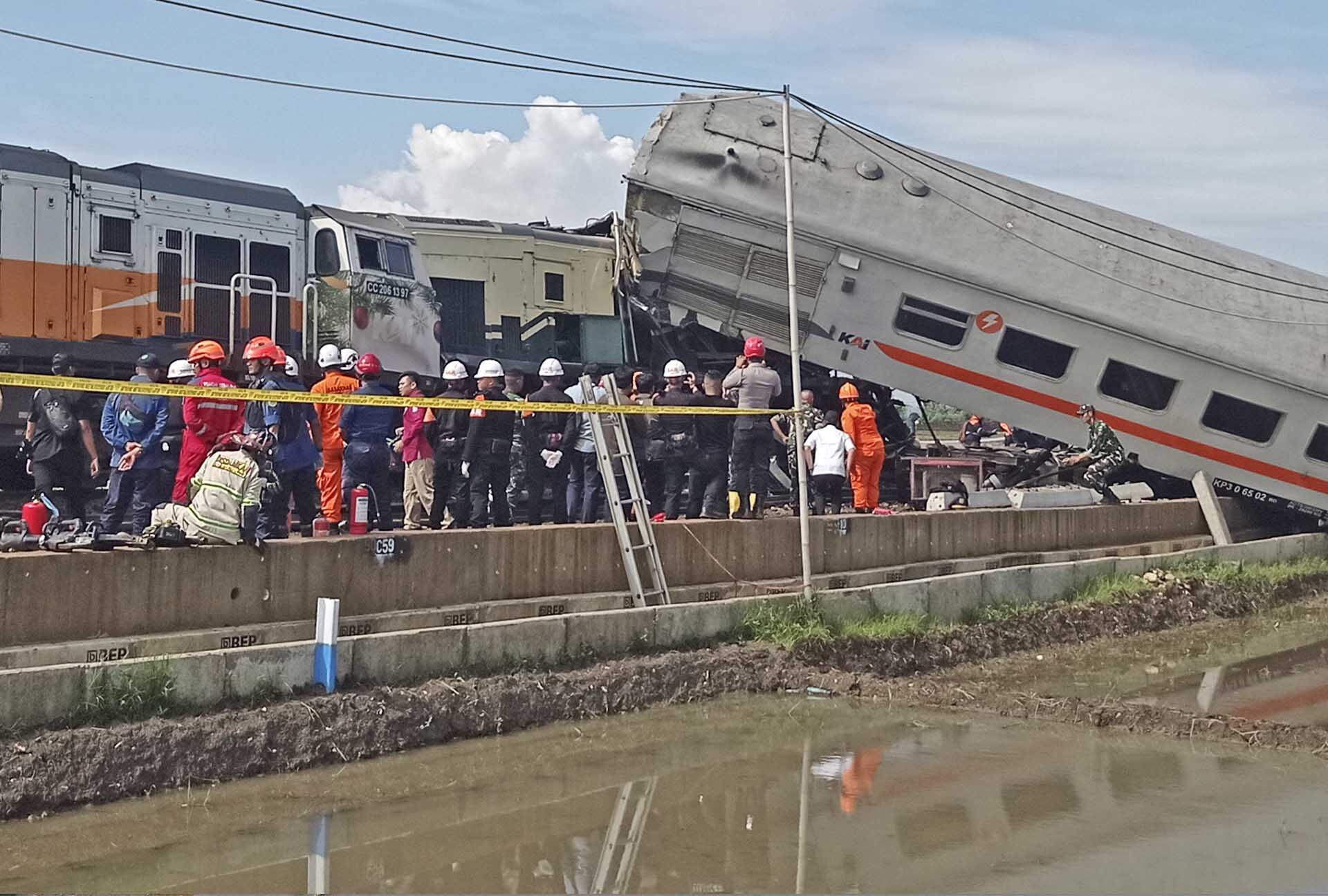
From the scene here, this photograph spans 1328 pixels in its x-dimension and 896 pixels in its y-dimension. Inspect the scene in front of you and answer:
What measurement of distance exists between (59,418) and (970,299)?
11.0 metres

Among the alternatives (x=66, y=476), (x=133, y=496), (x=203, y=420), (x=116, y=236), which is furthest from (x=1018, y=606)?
(x=116, y=236)

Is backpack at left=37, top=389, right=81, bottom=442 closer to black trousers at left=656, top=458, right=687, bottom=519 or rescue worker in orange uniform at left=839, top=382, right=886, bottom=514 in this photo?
black trousers at left=656, top=458, right=687, bottom=519

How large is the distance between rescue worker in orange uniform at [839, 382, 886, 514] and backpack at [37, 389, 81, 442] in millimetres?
7644

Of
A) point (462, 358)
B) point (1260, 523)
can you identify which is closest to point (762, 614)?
point (462, 358)

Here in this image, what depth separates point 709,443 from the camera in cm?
1270

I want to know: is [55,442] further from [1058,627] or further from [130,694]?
[1058,627]

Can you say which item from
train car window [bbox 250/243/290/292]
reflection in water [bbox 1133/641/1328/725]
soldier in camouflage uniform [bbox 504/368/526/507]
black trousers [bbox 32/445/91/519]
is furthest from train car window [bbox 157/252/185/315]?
reflection in water [bbox 1133/641/1328/725]

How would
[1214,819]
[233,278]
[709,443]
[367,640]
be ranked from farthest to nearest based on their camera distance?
[233,278], [709,443], [367,640], [1214,819]

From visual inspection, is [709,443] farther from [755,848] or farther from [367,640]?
[755,848]

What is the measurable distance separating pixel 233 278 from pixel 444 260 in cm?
399

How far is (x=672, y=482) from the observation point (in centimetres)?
1284

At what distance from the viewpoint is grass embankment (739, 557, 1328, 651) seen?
1088 centimetres

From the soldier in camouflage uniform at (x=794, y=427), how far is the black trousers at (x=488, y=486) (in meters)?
2.36

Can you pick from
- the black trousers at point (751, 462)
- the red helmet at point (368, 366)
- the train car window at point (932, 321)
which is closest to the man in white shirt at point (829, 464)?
the black trousers at point (751, 462)
